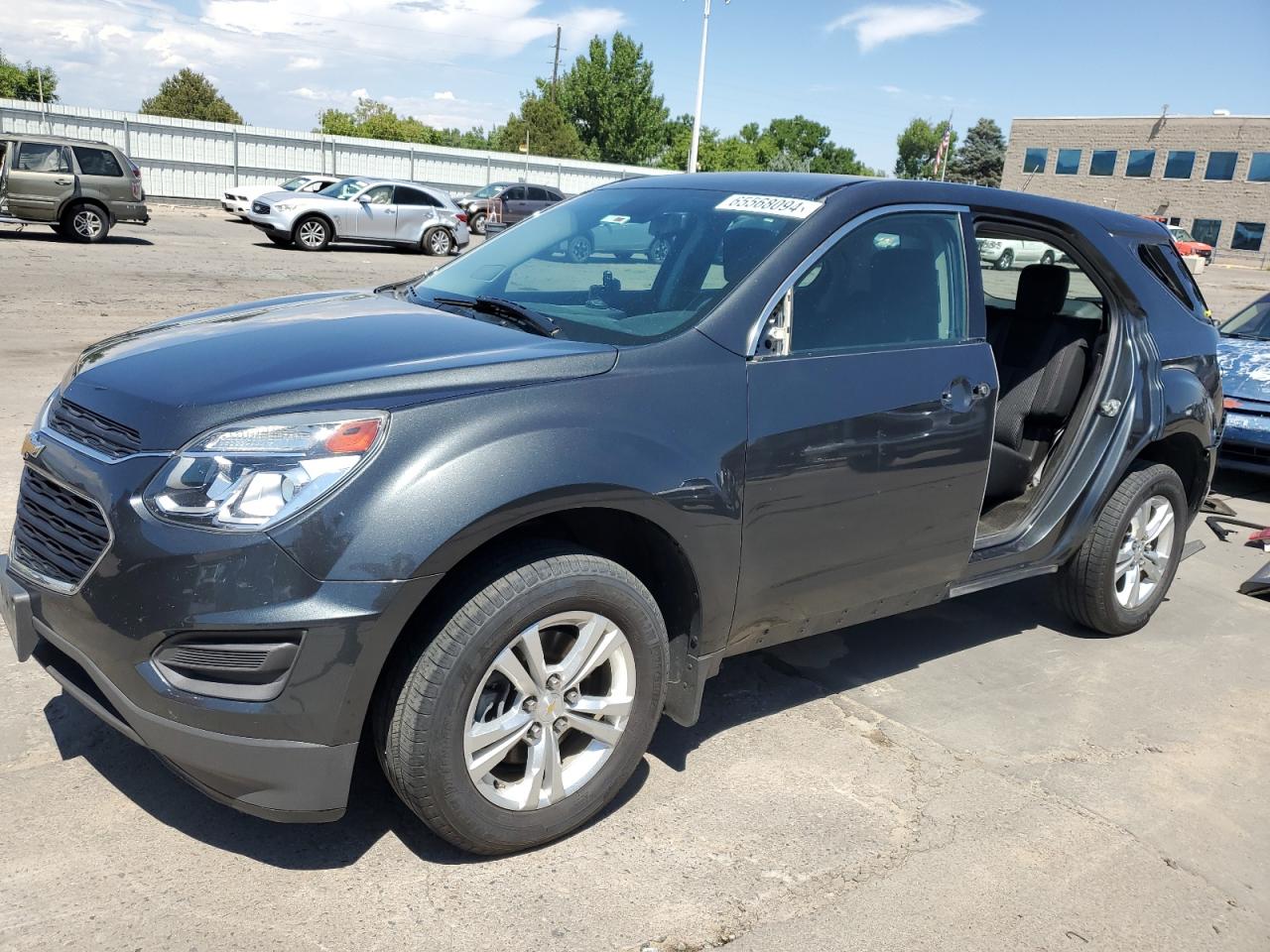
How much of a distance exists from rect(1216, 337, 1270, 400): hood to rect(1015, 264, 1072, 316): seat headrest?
3431mm

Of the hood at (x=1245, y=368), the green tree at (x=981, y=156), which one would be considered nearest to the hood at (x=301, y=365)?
the hood at (x=1245, y=368)

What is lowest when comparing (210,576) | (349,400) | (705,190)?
(210,576)

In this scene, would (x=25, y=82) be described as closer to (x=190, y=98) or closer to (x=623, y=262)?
(x=190, y=98)

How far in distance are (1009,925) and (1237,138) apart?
71.1 m

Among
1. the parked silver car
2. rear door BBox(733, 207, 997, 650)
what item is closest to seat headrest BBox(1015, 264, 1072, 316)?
rear door BBox(733, 207, 997, 650)

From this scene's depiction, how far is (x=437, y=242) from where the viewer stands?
24.8 m

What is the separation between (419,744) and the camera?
8.66ft

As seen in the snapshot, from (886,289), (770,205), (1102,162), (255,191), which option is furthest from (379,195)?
(1102,162)

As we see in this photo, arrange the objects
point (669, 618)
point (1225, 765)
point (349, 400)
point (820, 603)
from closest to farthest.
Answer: point (349, 400)
point (669, 618)
point (820, 603)
point (1225, 765)

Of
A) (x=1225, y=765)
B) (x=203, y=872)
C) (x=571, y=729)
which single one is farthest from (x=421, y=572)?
(x=1225, y=765)

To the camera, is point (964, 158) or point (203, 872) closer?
point (203, 872)

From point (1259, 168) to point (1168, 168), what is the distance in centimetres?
521

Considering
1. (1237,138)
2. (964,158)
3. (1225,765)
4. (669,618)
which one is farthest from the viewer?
(964,158)

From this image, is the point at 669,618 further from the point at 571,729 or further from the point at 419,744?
the point at 419,744
